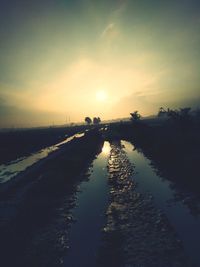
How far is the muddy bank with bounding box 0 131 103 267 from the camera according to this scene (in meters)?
8.49

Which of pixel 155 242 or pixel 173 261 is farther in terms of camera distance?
pixel 155 242

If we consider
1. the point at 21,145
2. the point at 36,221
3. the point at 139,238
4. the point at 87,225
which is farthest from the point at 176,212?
the point at 21,145

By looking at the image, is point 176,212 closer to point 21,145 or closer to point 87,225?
point 87,225

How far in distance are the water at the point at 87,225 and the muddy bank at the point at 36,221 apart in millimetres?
394

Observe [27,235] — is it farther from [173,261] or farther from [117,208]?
[173,261]

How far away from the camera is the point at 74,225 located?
10.8m

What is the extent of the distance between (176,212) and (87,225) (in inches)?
171

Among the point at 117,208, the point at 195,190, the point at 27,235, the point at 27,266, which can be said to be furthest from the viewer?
the point at 195,190

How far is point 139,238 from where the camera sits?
8.93 meters

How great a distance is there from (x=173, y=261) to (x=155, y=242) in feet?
4.11

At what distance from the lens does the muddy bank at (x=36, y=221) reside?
8.49 m

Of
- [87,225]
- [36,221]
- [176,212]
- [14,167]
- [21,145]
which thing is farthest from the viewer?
[21,145]

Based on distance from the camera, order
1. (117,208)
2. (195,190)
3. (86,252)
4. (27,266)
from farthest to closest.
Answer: (195,190), (117,208), (86,252), (27,266)

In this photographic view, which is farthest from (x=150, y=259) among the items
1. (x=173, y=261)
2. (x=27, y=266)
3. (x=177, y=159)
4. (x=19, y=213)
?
(x=177, y=159)
